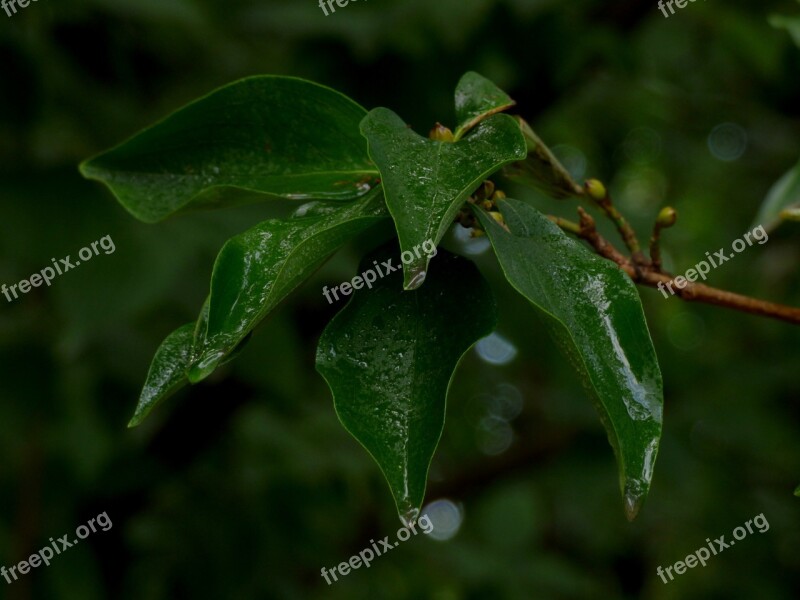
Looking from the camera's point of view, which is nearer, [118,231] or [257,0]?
[118,231]

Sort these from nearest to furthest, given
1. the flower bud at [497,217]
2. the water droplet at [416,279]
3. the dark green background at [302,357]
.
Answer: the water droplet at [416,279] → the flower bud at [497,217] → the dark green background at [302,357]

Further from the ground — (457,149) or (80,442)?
(80,442)

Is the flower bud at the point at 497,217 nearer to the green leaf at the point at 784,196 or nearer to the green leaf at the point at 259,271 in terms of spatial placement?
the green leaf at the point at 259,271

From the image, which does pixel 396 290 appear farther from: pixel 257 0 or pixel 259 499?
pixel 257 0

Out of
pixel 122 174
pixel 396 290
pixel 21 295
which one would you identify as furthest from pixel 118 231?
pixel 396 290
